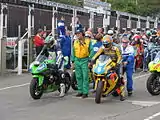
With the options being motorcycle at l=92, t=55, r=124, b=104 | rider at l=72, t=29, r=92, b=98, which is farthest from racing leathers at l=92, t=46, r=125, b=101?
rider at l=72, t=29, r=92, b=98

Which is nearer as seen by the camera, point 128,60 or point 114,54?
point 114,54

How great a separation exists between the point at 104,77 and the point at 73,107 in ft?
3.37

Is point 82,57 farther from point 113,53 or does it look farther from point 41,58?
point 41,58

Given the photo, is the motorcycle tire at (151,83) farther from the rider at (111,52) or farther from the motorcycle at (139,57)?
the motorcycle at (139,57)

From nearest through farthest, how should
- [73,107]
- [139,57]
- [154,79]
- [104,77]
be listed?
1. [73,107]
2. [104,77]
3. [154,79]
4. [139,57]

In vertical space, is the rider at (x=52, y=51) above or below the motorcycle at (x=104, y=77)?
above

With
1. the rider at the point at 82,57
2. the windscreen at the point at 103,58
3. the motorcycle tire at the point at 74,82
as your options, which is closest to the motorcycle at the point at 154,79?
the windscreen at the point at 103,58

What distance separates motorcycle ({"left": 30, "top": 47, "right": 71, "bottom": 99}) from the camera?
10.9 metres

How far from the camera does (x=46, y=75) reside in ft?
36.4

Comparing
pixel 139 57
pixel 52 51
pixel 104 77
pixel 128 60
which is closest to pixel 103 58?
pixel 104 77

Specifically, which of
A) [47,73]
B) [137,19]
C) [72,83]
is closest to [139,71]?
[72,83]

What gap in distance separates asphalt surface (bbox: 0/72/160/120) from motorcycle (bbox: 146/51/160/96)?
0.21 metres

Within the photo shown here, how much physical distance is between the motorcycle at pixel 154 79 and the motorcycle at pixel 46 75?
7.24 ft

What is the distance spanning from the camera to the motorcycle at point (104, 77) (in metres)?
10.4
